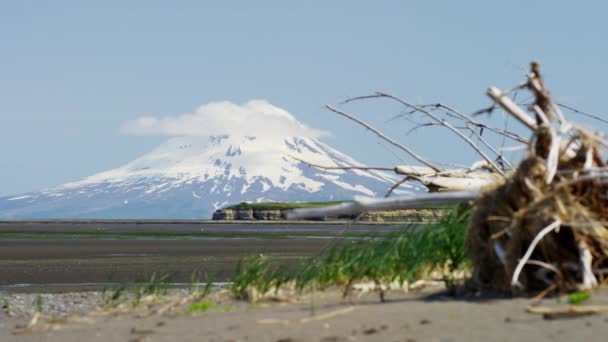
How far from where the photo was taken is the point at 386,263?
31.6 ft

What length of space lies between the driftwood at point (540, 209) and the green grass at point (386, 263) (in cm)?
144

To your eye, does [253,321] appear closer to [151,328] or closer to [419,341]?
[151,328]

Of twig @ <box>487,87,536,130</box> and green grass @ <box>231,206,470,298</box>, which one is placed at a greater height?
twig @ <box>487,87,536,130</box>

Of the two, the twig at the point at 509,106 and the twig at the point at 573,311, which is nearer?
the twig at the point at 573,311

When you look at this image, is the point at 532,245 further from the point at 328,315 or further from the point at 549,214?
the point at 328,315

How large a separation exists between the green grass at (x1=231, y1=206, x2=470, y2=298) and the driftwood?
4.74 ft

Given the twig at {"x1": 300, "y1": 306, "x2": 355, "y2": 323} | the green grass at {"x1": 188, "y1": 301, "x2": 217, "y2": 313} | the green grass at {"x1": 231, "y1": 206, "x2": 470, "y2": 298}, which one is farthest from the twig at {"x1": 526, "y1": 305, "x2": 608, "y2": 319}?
the green grass at {"x1": 188, "y1": 301, "x2": 217, "y2": 313}

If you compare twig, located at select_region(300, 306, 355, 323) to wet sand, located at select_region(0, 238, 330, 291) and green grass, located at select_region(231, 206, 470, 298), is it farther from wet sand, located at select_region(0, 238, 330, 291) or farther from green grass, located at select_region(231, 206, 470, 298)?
wet sand, located at select_region(0, 238, 330, 291)

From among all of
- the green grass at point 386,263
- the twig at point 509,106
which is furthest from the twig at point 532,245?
the green grass at point 386,263

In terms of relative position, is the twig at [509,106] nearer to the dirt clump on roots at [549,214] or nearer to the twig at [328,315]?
the dirt clump on roots at [549,214]

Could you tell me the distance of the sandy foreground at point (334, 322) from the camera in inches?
248

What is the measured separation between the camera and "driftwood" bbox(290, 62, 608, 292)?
7.21 m

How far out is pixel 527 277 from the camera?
24.5ft

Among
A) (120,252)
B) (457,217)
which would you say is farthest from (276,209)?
(457,217)
